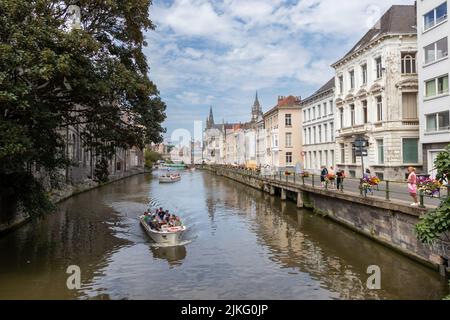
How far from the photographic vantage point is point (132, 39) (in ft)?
62.3

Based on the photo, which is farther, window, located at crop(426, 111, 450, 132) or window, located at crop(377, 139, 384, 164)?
window, located at crop(377, 139, 384, 164)

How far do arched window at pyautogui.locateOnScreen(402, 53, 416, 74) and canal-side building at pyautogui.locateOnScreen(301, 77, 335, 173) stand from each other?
14355 millimetres

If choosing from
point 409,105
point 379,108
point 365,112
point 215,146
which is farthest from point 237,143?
point 409,105

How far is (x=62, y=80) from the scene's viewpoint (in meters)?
14.8

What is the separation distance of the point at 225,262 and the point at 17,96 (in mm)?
10024

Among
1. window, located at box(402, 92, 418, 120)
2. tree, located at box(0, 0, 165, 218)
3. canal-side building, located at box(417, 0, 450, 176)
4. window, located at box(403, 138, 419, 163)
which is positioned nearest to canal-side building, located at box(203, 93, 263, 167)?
window, located at box(403, 138, 419, 163)

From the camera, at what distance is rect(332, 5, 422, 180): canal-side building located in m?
36.0

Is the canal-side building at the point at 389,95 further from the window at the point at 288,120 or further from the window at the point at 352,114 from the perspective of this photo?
the window at the point at 288,120

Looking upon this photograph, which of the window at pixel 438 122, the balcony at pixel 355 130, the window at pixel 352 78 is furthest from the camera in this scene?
the window at pixel 352 78

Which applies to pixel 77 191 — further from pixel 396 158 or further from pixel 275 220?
pixel 396 158

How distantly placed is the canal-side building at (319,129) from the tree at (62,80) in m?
35.6

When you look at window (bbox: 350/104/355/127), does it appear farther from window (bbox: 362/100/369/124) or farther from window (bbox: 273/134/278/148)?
window (bbox: 273/134/278/148)

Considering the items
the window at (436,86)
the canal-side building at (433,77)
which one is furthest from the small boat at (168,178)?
the window at (436,86)

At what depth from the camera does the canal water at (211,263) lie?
527 inches
